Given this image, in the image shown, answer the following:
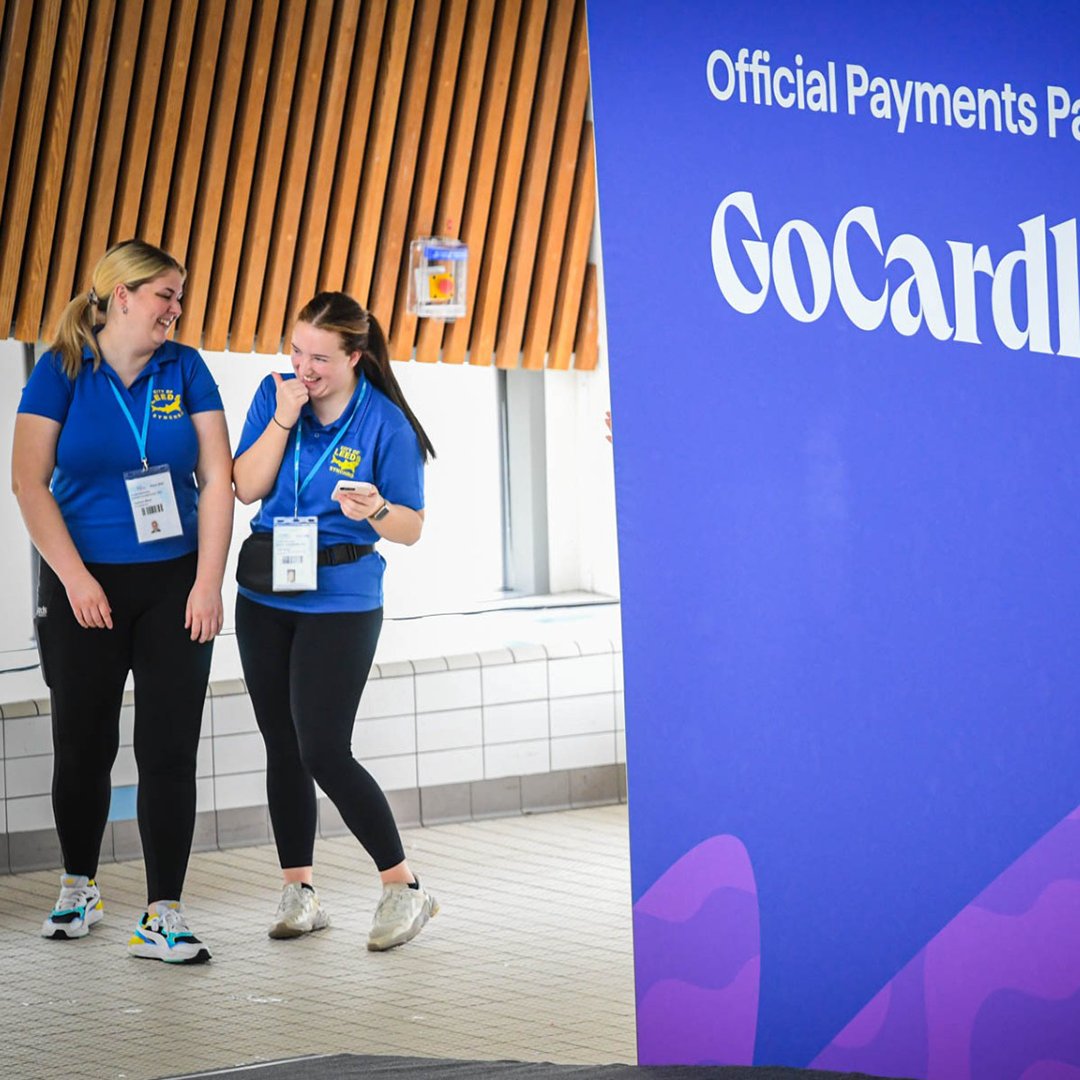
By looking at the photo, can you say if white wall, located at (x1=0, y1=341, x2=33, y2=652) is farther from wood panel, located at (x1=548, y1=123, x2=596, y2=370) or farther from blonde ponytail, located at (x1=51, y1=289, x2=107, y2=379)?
wood panel, located at (x1=548, y1=123, x2=596, y2=370)

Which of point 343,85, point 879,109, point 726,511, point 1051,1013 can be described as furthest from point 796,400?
point 343,85

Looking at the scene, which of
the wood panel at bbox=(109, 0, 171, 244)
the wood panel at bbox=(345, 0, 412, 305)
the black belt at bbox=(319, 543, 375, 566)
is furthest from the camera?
the wood panel at bbox=(345, 0, 412, 305)

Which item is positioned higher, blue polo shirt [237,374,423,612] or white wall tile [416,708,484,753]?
blue polo shirt [237,374,423,612]

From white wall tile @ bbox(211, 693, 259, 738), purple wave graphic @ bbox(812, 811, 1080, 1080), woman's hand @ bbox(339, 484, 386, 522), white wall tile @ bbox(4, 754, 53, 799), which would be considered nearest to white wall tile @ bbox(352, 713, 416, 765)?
white wall tile @ bbox(211, 693, 259, 738)

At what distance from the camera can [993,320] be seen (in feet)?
10.7

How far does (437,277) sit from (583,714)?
5.55 feet

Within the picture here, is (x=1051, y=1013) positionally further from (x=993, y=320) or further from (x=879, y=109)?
(x=879, y=109)

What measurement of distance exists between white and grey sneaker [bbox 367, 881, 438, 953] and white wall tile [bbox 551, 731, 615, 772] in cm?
167

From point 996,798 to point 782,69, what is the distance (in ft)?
4.46

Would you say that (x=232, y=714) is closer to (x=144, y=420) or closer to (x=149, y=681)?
(x=149, y=681)

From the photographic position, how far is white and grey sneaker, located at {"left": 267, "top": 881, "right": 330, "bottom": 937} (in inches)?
202

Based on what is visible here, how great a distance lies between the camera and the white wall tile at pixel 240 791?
6223 millimetres

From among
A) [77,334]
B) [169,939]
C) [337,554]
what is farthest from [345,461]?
[169,939]

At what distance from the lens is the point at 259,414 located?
514 cm
